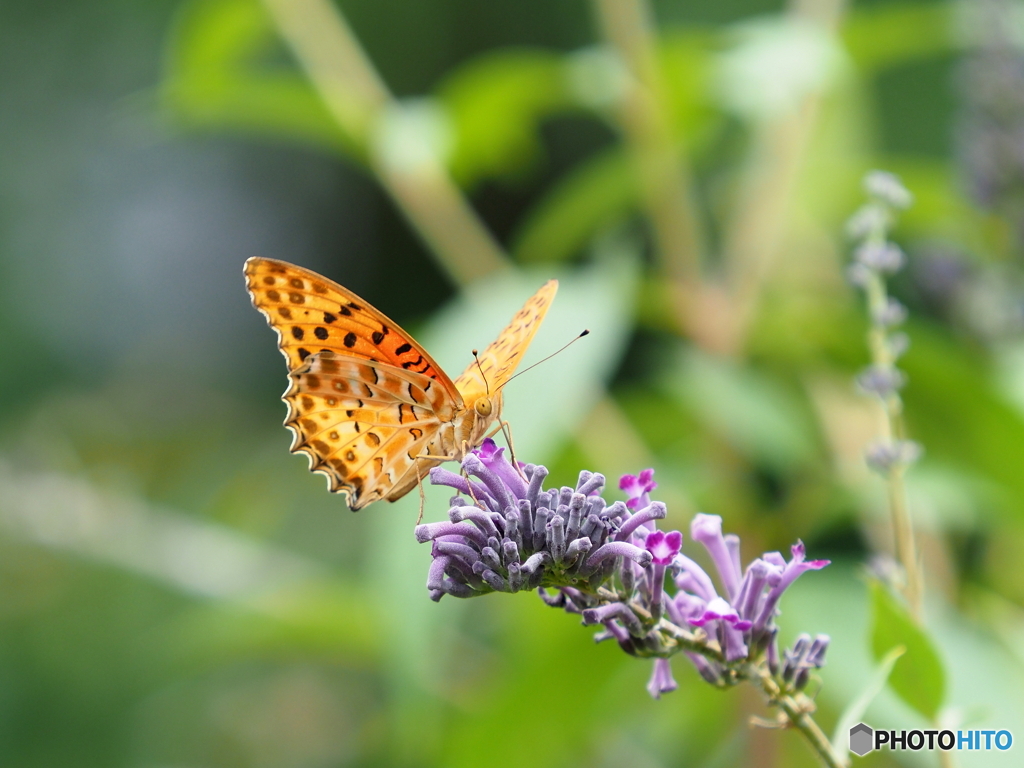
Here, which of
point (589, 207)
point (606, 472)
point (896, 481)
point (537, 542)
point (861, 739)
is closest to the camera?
point (537, 542)

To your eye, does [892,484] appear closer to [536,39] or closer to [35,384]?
[536,39]

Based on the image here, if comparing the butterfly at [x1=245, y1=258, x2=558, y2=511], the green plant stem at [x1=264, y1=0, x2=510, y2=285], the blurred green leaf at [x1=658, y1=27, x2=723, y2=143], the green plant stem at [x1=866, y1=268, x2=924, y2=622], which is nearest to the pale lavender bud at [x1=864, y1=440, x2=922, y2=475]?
the green plant stem at [x1=866, y1=268, x2=924, y2=622]

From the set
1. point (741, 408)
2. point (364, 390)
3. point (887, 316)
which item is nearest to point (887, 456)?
point (887, 316)

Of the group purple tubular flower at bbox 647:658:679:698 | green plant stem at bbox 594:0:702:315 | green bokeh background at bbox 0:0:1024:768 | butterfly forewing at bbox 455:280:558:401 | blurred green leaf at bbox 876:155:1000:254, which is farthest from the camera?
blurred green leaf at bbox 876:155:1000:254

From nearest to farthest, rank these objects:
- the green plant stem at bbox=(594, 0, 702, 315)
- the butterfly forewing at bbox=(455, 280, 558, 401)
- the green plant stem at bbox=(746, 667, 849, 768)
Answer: the green plant stem at bbox=(746, 667, 849, 768), the butterfly forewing at bbox=(455, 280, 558, 401), the green plant stem at bbox=(594, 0, 702, 315)

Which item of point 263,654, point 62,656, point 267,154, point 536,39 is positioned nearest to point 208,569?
point 263,654

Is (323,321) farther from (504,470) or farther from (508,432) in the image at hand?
(504,470)

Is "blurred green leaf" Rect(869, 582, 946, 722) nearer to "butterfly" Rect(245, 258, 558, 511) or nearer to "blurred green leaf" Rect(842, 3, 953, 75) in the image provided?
"butterfly" Rect(245, 258, 558, 511)

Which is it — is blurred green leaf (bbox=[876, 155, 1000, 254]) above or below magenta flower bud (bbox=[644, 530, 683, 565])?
above

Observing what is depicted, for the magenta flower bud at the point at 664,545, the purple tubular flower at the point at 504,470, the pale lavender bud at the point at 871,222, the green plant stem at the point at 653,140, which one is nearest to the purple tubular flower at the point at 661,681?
the magenta flower bud at the point at 664,545
